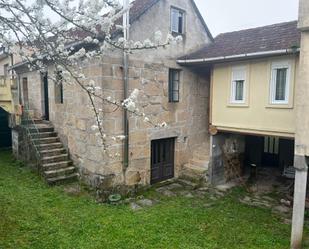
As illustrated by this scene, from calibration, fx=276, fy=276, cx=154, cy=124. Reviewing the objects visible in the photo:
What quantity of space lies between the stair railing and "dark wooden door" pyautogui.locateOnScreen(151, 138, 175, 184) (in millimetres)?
4549

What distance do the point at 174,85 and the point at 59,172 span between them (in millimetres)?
5754

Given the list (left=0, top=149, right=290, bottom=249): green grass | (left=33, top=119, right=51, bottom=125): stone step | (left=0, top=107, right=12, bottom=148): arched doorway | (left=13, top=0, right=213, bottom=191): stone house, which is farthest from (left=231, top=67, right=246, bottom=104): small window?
(left=0, top=107, right=12, bottom=148): arched doorway

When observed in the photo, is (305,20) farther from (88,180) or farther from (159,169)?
(88,180)

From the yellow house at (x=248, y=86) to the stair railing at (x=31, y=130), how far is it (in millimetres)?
6935

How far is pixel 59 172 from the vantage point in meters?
10.4

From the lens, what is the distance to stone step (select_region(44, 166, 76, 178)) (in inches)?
405

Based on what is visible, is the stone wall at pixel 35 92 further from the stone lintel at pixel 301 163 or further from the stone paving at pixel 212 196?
the stone lintel at pixel 301 163

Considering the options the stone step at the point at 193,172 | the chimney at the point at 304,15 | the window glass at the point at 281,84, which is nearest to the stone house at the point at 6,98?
the stone step at the point at 193,172

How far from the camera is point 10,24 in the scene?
3.68 metres

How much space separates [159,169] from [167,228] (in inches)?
159

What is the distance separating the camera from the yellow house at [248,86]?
8758 millimetres

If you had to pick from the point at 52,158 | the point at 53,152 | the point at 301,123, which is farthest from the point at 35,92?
the point at 301,123

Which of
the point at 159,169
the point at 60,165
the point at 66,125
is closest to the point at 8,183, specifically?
the point at 60,165

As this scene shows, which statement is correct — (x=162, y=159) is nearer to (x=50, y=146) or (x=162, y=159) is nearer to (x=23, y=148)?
(x=50, y=146)
